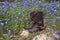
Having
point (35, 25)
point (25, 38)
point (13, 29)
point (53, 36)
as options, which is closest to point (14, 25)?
point (13, 29)

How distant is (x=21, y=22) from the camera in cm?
352

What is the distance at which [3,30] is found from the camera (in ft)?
10.3

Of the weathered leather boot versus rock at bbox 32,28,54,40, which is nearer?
rock at bbox 32,28,54,40

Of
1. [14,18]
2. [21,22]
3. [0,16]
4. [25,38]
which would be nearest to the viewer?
[25,38]

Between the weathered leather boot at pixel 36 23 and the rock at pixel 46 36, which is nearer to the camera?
the rock at pixel 46 36

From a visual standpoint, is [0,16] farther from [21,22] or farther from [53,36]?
[53,36]

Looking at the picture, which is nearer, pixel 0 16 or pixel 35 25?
pixel 35 25

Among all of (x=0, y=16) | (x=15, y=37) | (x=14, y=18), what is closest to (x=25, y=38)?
(x=15, y=37)

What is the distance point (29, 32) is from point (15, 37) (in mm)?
225

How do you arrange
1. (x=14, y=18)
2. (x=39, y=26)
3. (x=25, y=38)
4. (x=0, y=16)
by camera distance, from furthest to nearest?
(x=0, y=16) → (x=14, y=18) → (x=39, y=26) → (x=25, y=38)

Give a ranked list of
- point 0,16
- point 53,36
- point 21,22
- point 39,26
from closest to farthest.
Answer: point 53,36, point 39,26, point 21,22, point 0,16

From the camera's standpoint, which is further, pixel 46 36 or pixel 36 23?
pixel 36 23

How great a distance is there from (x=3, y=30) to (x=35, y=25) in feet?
1.52

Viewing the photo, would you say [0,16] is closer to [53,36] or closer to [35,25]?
[35,25]
